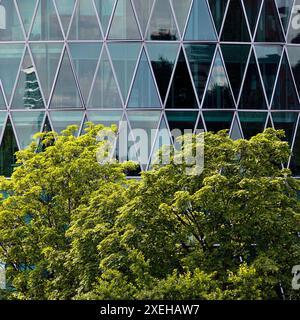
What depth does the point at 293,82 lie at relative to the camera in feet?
142

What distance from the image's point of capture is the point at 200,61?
4269 centimetres

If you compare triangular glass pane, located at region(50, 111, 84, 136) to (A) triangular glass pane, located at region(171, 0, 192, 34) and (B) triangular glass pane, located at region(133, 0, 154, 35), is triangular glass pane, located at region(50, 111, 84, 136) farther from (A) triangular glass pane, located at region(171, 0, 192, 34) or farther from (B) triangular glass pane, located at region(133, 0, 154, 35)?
(A) triangular glass pane, located at region(171, 0, 192, 34)

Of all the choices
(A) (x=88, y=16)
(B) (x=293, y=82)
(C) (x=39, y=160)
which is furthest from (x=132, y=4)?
(C) (x=39, y=160)

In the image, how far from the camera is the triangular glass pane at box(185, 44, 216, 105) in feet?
140

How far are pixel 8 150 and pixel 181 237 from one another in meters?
15.9

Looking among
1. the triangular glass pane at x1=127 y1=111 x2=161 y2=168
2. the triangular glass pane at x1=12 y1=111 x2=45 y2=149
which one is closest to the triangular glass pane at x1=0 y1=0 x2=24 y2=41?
the triangular glass pane at x1=12 y1=111 x2=45 y2=149

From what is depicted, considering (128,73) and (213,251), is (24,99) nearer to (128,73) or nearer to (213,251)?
(128,73)

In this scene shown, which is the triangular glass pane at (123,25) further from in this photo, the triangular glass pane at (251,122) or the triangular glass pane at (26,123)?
the triangular glass pane at (251,122)

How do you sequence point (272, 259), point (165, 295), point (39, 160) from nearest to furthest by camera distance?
point (165, 295), point (272, 259), point (39, 160)

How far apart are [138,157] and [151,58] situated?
4407 millimetres

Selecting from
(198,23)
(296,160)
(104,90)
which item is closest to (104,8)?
→ (104,90)

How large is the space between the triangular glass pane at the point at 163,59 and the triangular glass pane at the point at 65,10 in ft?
12.2

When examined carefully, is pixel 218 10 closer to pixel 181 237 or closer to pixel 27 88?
pixel 27 88

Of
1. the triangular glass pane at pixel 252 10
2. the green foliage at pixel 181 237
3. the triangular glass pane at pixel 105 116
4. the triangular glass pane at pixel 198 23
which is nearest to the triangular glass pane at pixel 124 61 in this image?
the triangular glass pane at pixel 105 116
